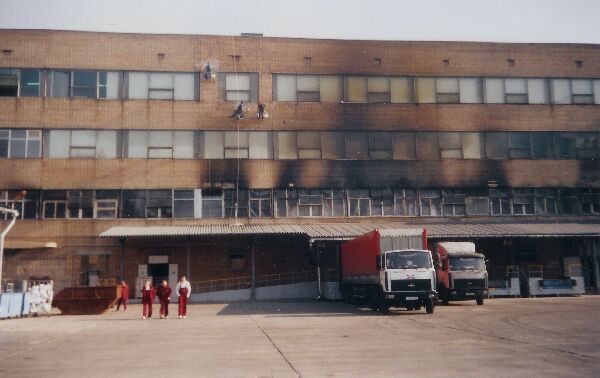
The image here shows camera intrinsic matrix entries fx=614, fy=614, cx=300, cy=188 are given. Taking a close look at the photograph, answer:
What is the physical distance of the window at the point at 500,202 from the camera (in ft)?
136

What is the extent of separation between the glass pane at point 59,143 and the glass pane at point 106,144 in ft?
6.24

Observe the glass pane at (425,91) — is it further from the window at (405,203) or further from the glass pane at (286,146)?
the glass pane at (286,146)

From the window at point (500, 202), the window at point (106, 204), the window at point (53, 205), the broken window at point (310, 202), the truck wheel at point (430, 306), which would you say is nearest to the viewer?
the truck wheel at point (430, 306)

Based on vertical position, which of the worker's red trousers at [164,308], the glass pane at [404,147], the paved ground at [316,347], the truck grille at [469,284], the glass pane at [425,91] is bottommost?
the paved ground at [316,347]

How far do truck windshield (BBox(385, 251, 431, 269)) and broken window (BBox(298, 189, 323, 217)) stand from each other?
15504mm

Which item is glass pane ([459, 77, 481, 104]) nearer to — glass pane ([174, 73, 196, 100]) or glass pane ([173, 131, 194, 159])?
glass pane ([174, 73, 196, 100])

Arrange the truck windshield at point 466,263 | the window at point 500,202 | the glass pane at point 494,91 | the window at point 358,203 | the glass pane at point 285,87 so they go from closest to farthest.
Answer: the truck windshield at point 466,263
the window at point 358,203
the glass pane at point 285,87
the window at point 500,202
the glass pane at point 494,91

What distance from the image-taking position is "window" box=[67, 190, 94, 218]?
126ft

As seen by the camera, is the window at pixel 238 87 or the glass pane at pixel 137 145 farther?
the window at pixel 238 87

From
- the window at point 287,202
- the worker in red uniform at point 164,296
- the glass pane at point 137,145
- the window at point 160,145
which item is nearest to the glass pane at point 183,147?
the window at point 160,145

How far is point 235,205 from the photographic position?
39.5 m

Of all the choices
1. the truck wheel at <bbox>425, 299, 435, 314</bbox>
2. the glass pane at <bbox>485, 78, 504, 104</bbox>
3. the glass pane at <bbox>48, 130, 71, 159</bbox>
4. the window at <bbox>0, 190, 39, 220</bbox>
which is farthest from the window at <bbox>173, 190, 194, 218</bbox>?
the glass pane at <bbox>485, 78, 504, 104</bbox>

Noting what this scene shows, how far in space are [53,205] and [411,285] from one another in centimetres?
2439

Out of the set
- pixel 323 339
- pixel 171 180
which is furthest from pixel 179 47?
pixel 323 339
